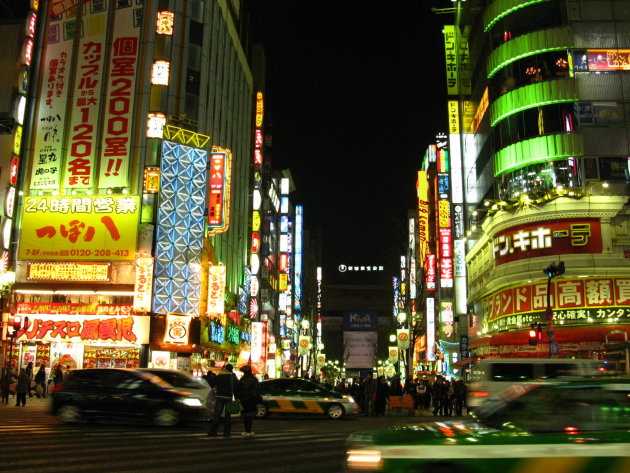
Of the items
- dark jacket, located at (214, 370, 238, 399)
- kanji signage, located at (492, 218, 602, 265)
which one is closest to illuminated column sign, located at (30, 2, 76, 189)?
kanji signage, located at (492, 218, 602, 265)

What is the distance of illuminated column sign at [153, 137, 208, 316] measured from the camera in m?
32.6

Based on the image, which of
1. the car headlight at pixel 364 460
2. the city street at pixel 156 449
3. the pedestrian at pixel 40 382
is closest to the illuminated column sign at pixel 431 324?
the pedestrian at pixel 40 382

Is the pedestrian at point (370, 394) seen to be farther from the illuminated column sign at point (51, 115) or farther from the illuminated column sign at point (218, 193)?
the illuminated column sign at point (51, 115)

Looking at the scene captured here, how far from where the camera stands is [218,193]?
3581 cm

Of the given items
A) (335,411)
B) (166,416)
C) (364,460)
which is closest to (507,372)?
(335,411)

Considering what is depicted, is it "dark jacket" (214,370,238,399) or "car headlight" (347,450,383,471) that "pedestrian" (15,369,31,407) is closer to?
"dark jacket" (214,370,238,399)

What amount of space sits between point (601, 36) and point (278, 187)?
46.2 meters

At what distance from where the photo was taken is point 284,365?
7719 centimetres

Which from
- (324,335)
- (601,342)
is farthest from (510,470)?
(324,335)

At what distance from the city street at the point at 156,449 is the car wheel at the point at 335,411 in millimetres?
5663

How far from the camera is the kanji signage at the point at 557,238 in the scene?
32.4 meters

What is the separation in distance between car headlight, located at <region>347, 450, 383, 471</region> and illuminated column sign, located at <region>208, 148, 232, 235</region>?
1165 inches

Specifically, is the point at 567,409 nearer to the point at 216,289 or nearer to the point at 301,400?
the point at 301,400

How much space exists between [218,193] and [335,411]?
52.2 ft
